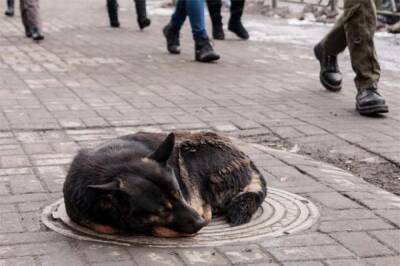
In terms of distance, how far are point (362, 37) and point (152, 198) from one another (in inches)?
154

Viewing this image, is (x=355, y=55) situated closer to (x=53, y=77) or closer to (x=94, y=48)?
(x=53, y=77)

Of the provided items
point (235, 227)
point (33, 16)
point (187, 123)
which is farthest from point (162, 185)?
point (33, 16)

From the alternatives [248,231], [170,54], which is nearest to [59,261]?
[248,231]

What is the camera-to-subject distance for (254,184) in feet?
14.2

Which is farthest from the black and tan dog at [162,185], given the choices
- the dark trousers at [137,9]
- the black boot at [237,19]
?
the dark trousers at [137,9]

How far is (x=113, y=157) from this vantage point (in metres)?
3.84

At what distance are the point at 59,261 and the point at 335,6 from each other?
12.8m

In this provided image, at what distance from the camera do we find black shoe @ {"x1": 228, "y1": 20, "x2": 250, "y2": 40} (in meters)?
12.4

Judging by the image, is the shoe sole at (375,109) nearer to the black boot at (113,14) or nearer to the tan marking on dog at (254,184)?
the tan marking on dog at (254,184)

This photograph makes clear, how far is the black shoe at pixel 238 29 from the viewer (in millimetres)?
12422

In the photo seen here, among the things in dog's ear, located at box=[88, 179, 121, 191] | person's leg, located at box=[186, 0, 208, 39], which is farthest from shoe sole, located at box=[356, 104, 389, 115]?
dog's ear, located at box=[88, 179, 121, 191]

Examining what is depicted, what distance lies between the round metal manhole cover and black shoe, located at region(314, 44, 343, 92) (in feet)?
11.8

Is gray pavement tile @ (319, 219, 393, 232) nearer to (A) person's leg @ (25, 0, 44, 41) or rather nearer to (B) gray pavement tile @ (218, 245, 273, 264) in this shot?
(B) gray pavement tile @ (218, 245, 273, 264)

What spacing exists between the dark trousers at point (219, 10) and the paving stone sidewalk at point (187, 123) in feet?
1.25
